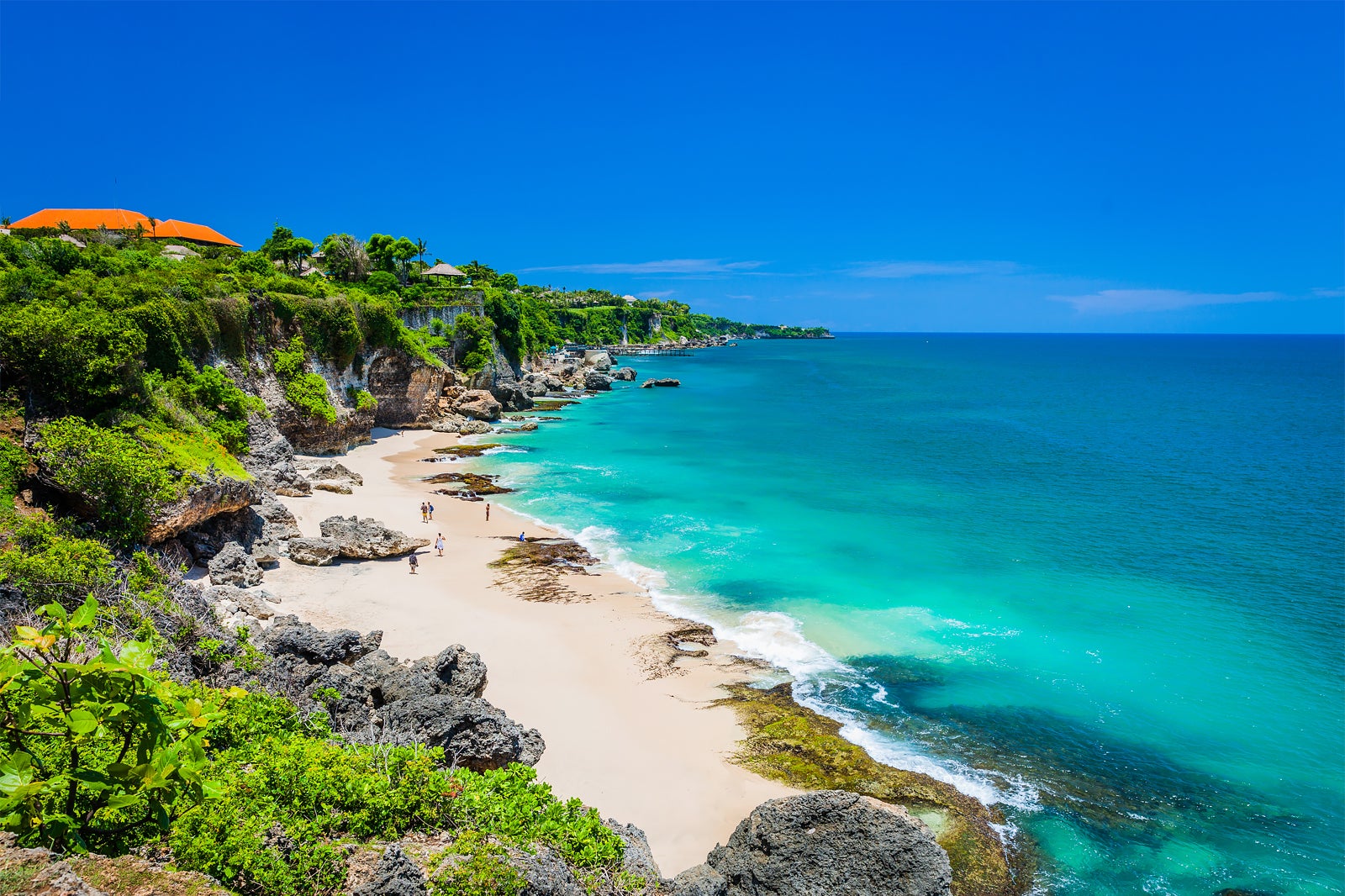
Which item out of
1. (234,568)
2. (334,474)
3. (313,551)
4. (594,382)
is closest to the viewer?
(234,568)

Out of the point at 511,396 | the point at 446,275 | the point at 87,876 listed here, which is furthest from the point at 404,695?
the point at 446,275

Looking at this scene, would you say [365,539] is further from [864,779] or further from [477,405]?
[477,405]

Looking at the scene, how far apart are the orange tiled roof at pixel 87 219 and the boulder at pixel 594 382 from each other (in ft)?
163

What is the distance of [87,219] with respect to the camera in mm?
47750

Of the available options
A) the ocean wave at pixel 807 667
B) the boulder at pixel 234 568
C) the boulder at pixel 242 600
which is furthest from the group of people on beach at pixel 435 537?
the ocean wave at pixel 807 667

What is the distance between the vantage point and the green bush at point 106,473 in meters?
17.1

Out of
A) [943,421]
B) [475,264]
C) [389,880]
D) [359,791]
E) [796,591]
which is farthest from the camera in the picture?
[475,264]

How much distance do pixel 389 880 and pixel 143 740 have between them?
3634 mm

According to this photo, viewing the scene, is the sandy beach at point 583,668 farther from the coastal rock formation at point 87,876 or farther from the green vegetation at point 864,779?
the coastal rock formation at point 87,876

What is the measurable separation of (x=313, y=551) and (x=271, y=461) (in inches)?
411

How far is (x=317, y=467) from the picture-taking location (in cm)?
Result: 3528

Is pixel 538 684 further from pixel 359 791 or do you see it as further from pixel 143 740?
pixel 143 740

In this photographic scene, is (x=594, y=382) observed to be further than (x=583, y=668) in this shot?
Yes

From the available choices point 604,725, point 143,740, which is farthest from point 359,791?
point 604,725
